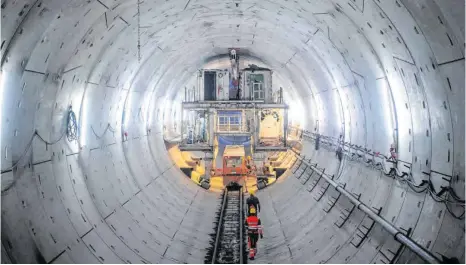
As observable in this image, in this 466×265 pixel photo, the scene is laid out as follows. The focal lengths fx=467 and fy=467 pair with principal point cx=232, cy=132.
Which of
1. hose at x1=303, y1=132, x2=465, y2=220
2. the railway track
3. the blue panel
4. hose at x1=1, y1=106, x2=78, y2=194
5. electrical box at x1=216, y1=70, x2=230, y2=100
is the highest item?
electrical box at x1=216, y1=70, x2=230, y2=100

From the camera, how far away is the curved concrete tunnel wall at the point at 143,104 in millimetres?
5582

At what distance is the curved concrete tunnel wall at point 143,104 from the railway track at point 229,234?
1.45ft

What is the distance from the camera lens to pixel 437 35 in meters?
5.27

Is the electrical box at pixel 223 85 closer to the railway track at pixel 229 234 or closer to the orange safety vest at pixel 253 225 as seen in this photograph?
the railway track at pixel 229 234

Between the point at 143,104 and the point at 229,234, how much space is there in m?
5.26

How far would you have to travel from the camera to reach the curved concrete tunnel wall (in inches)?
220

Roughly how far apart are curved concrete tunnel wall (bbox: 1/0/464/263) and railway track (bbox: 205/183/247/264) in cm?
44

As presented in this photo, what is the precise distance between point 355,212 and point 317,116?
305 inches

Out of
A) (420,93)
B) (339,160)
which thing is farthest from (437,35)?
(339,160)

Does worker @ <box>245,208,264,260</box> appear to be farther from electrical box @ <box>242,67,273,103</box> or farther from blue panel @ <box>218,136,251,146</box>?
electrical box @ <box>242,67,273,103</box>

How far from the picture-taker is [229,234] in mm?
13219

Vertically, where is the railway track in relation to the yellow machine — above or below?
below

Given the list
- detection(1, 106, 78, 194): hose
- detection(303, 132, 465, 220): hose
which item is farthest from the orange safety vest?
detection(1, 106, 78, 194): hose

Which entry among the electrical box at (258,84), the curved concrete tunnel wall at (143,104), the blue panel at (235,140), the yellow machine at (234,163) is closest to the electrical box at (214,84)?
the electrical box at (258,84)
